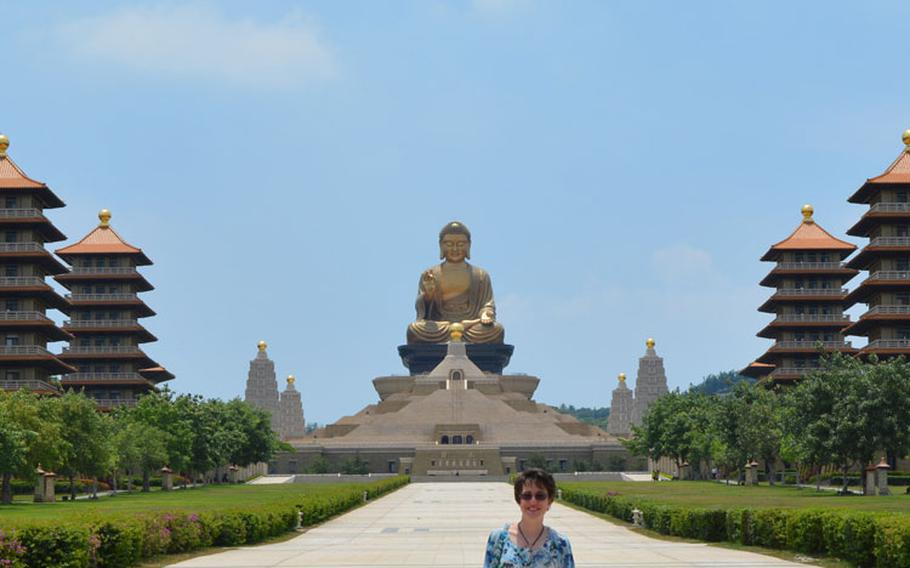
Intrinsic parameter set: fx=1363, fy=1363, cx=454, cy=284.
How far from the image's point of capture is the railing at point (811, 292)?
315 ft

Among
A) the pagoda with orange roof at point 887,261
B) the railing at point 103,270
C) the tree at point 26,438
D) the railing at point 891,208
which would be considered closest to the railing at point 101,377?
the railing at point 103,270

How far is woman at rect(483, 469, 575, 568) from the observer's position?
10016mm

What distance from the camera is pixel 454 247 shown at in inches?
5541

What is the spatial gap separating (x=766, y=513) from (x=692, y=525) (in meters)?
4.37

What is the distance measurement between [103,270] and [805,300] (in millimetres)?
49803

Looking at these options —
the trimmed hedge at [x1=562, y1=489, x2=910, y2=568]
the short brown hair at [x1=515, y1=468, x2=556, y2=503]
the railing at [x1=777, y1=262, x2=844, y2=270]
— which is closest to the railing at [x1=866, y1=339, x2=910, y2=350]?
the railing at [x1=777, y1=262, x2=844, y2=270]

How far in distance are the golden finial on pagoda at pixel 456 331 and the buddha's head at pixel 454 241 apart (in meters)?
7.27

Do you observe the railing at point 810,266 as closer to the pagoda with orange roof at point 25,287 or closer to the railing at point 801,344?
the railing at point 801,344

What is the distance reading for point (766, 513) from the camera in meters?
30.8

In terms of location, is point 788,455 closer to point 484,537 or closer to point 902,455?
point 902,455

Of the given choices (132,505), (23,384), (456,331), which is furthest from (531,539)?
(456,331)

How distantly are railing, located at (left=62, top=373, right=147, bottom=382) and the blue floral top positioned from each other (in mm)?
87226

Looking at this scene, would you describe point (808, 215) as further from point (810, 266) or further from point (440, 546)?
point (440, 546)

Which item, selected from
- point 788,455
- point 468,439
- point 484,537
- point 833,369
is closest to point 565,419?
point 468,439
